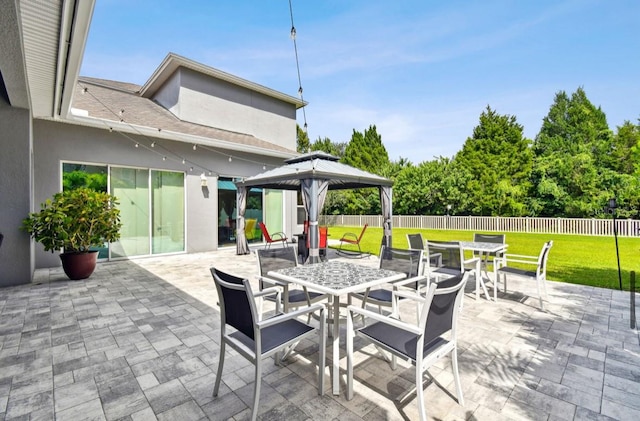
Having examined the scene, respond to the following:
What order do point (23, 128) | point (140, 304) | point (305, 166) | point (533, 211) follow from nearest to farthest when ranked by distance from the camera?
point (140, 304), point (23, 128), point (305, 166), point (533, 211)

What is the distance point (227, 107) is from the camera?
1111 cm

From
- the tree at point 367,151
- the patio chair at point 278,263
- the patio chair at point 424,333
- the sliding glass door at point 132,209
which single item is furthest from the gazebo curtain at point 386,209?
the tree at point 367,151

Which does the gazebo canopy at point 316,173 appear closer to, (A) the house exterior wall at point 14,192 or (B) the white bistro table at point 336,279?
(B) the white bistro table at point 336,279

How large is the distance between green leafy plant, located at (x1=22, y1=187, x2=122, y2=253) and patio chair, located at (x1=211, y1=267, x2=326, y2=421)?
5.03 m

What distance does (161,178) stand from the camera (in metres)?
8.17

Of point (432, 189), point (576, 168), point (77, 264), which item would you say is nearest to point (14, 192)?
point (77, 264)

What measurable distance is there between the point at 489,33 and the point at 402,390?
8.76m

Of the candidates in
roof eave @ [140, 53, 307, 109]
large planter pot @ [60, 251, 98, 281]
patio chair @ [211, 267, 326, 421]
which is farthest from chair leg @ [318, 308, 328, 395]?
roof eave @ [140, 53, 307, 109]

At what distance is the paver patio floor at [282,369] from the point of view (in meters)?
1.97

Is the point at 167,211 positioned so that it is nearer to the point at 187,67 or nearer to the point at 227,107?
the point at 227,107

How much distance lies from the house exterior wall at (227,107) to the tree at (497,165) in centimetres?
1376

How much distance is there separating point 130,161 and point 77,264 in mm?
3073

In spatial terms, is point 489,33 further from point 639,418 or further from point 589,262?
point 639,418

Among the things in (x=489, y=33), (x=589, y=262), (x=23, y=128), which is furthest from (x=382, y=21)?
(x=589, y=262)
